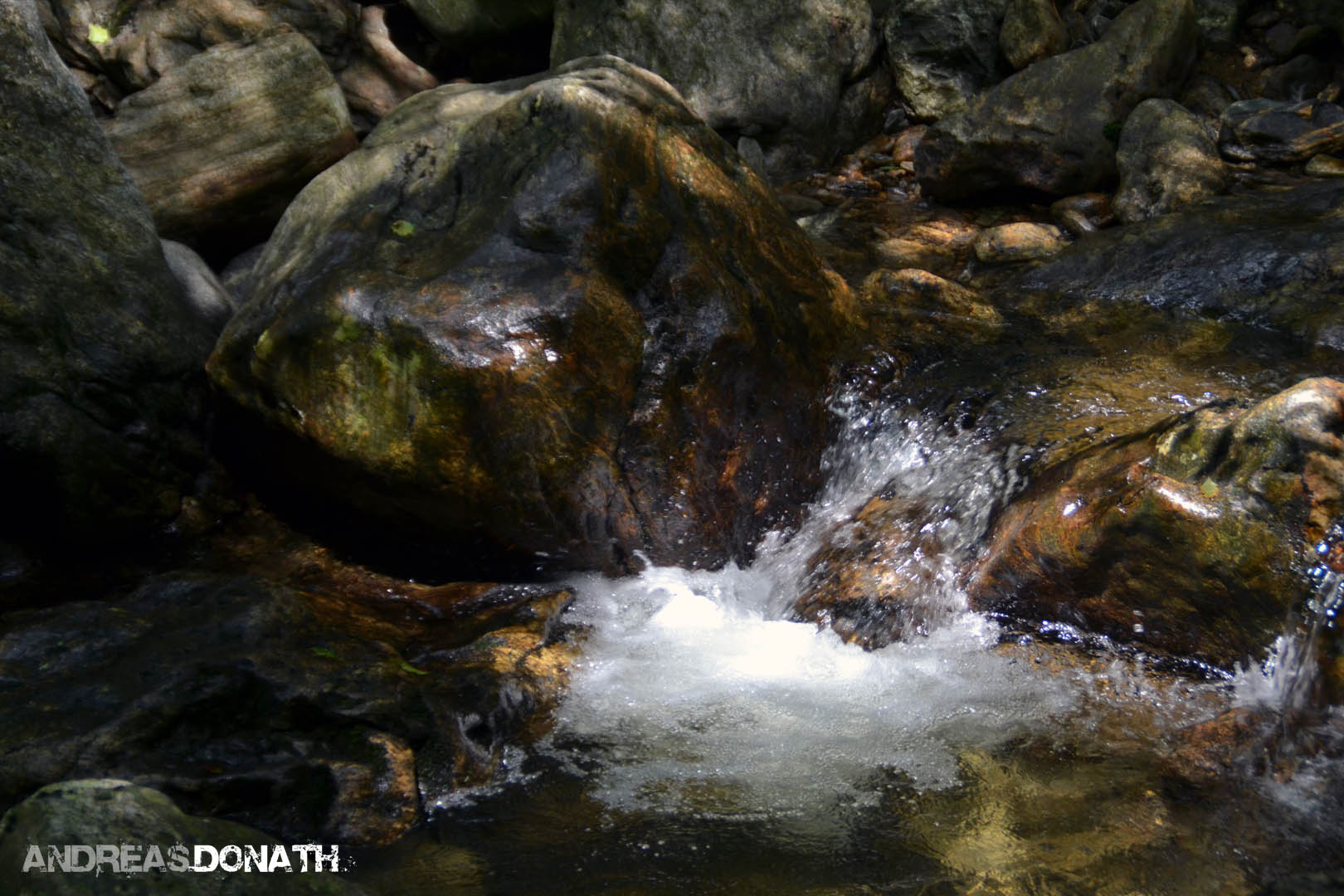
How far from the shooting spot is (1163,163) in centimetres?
657

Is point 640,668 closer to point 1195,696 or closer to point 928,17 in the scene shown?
point 1195,696

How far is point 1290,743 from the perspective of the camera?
8.76ft

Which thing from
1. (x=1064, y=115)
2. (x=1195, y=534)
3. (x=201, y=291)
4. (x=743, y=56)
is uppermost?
(x=743, y=56)

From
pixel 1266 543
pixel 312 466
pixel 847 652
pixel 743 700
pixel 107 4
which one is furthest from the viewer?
pixel 107 4

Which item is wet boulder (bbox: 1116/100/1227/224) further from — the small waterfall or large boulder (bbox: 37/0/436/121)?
large boulder (bbox: 37/0/436/121)

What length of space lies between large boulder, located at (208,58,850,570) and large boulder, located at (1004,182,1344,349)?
2.17 metres

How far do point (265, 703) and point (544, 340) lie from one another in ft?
5.20

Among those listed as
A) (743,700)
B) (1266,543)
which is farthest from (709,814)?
(1266,543)

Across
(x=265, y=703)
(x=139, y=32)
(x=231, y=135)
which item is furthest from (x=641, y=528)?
(x=139, y=32)

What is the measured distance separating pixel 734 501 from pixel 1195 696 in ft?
5.94

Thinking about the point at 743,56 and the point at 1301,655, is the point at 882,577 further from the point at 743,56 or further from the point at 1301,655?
the point at 743,56

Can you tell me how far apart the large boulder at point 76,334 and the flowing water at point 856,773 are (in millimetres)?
1931

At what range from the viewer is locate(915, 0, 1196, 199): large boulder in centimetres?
722

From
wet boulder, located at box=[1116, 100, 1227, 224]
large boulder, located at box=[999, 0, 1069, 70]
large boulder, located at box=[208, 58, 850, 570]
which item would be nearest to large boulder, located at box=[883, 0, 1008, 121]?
large boulder, located at box=[999, 0, 1069, 70]
